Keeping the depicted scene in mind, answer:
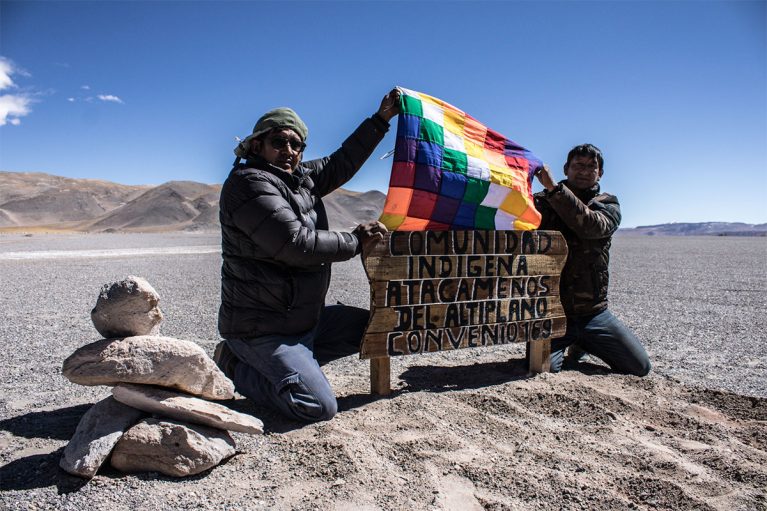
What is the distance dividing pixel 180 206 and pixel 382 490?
125 m

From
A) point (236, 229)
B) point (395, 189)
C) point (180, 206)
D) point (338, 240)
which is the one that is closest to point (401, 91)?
point (395, 189)

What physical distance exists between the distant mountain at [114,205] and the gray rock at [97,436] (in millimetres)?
91681

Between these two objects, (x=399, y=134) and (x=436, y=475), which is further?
(x=399, y=134)

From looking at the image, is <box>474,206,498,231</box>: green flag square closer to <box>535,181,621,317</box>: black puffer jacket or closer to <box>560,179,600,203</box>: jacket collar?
<box>535,181,621,317</box>: black puffer jacket

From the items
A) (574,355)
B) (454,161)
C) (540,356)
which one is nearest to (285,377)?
(454,161)

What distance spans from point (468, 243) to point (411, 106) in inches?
47.6

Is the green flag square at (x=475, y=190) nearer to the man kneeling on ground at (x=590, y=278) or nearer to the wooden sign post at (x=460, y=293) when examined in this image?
the wooden sign post at (x=460, y=293)

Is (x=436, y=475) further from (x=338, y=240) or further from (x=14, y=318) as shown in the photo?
(x=14, y=318)

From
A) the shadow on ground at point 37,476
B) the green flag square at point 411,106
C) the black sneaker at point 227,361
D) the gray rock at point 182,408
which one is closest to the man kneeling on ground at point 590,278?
the green flag square at point 411,106

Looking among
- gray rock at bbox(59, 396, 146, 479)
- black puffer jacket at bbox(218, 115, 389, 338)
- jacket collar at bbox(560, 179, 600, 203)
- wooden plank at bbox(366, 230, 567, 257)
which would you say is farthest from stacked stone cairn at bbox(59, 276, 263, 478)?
jacket collar at bbox(560, 179, 600, 203)

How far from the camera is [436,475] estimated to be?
3.11 metres

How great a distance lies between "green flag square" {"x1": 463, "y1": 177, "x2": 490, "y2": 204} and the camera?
454cm

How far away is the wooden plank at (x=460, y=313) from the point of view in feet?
14.1

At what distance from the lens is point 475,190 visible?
15.0 feet
